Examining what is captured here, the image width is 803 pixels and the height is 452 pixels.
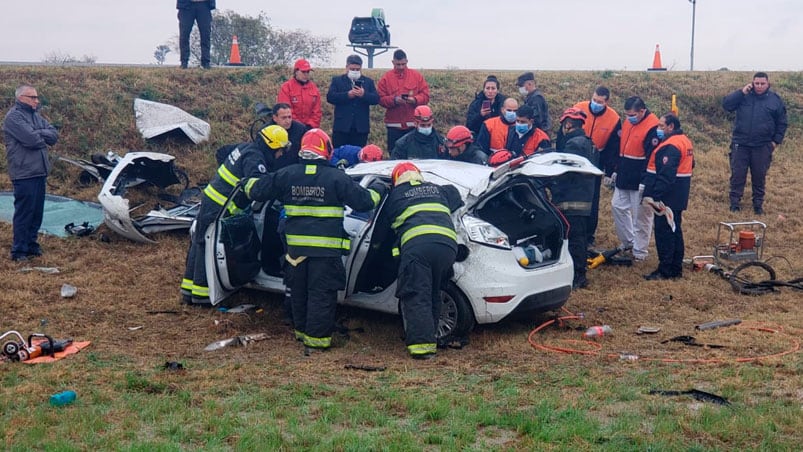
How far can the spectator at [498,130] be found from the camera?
35.8 ft

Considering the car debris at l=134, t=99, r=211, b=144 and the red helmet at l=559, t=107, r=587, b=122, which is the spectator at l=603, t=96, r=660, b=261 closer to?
the red helmet at l=559, t=107, r=587, b=122

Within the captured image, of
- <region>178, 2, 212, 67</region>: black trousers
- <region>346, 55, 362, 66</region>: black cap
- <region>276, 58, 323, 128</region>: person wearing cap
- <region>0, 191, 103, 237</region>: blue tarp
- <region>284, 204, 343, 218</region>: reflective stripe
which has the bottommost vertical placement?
<region>0, 191, 103, 237</region>: blue tarp

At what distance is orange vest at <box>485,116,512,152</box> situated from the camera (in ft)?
35.7

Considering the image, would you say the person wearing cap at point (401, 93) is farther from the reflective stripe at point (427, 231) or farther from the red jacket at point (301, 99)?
the reflective stripe at point (427, 231)

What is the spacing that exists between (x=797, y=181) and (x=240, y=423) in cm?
1283

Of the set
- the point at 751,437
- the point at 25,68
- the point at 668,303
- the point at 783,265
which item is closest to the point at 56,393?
the point at 751,437

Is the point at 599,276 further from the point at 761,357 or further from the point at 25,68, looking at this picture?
the point at 25,68

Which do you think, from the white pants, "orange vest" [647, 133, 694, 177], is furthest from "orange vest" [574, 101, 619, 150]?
"orange vest" [647, 133, 694, 177]

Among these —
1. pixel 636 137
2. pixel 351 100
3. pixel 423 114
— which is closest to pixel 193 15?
pixel 351 100

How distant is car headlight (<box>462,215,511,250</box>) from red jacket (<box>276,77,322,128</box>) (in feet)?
15.6

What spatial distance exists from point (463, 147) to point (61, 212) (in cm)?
573

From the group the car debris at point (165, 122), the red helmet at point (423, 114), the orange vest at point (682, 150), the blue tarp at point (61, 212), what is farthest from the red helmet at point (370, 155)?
the car debris at point (165, 122)

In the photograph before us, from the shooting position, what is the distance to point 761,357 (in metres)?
6.62

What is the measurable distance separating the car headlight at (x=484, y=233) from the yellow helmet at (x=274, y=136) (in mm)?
2186
